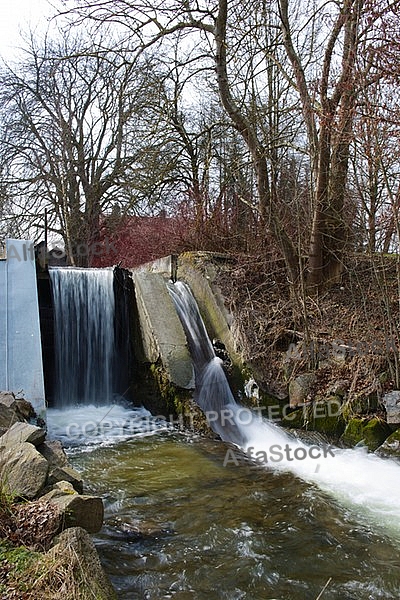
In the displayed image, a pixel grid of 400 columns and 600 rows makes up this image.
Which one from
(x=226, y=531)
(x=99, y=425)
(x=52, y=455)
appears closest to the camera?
(x=52, y=455)

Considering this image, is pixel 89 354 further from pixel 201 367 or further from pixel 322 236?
pixel 322 236

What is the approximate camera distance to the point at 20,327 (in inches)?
262

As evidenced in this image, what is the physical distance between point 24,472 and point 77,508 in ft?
1.47

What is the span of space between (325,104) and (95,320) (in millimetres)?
4946

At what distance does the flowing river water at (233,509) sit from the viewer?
10.4 ft

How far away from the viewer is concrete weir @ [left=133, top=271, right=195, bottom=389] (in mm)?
7087

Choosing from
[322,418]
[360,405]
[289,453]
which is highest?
[360,405]

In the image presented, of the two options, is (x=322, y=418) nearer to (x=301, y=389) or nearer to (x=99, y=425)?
(x=301, y=389)

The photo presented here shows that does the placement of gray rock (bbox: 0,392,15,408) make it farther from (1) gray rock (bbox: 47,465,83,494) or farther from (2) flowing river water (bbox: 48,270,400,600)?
(1) gray rock (bbox: 47,465,83,494)

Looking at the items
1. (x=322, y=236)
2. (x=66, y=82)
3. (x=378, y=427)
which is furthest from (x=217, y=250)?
(x=66, y=82)

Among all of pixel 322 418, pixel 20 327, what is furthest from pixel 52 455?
pixel 322 418

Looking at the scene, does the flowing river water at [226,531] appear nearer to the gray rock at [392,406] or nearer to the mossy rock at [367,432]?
the mossy rock at [367,432]

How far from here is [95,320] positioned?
856 cm

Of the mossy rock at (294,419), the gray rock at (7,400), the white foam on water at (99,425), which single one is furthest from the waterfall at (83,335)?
the mossy rock at (294,419)
